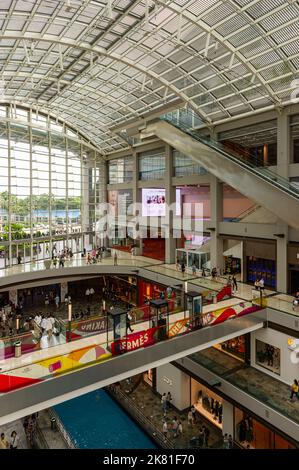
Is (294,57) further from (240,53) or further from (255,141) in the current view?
(255,141)

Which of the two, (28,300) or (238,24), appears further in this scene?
(28,300)

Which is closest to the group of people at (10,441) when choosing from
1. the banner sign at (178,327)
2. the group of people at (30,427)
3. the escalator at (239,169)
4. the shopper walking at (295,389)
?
the group of people at (30,427)

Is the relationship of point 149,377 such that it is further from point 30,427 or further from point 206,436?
point 30,427

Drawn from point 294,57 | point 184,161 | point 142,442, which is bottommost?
point 142,442

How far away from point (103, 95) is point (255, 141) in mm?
13943

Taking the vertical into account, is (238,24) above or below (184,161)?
above

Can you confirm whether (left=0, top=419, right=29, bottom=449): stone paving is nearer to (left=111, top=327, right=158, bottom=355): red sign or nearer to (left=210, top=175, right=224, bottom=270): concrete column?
(left=111, top=327, right=158, bottom=355): red sign

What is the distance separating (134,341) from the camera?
1249 centimetres

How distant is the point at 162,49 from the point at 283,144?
9593mm

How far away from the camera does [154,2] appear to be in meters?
16.5

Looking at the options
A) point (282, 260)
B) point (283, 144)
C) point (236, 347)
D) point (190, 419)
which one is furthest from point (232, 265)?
point (190, 419)

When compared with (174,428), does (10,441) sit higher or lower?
lower

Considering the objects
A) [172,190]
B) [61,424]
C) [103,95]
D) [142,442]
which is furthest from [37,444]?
[103,95]

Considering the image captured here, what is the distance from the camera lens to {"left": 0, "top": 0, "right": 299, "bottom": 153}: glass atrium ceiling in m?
16.6
